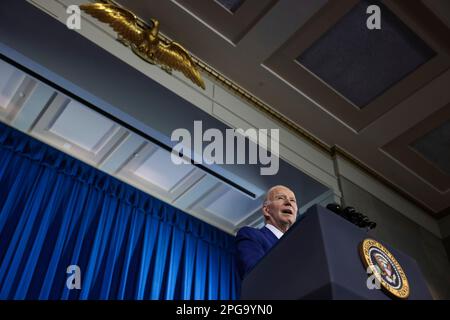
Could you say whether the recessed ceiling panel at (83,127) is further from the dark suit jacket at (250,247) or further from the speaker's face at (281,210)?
the dark suit jacket at (250,247)

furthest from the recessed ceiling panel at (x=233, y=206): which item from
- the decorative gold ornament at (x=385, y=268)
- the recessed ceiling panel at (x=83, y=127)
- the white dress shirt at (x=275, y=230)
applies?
the decorative gold ornament at (x=385, y=268)

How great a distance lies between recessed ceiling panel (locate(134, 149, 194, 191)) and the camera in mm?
5398

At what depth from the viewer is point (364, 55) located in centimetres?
478

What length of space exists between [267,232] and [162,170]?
12.1ft

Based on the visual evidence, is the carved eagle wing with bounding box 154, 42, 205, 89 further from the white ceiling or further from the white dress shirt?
the white dress shirt

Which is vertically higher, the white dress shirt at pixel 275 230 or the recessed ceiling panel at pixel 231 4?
the recessed ceiling panel at pixel 231 4

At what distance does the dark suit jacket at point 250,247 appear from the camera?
1668 millimetres

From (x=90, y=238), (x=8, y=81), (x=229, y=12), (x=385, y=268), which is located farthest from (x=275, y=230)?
(x=8, y=81)

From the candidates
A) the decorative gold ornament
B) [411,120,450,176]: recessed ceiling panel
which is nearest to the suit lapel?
the decorative gold ornament

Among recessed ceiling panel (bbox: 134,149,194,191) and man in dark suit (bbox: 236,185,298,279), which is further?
recessed ceiling panel (bbox: 134,149,194,191)

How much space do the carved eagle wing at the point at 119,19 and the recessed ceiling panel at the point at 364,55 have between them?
5.54ft

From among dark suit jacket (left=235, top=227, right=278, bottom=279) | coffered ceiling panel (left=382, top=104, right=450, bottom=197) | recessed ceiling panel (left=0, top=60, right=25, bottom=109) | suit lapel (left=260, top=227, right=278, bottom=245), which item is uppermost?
coffered ceiling panel (left=382, top=104, right=450, bottom=197)

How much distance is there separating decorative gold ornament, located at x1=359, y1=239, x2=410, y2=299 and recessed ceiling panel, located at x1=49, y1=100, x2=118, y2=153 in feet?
13.6

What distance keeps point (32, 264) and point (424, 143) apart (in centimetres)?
456
